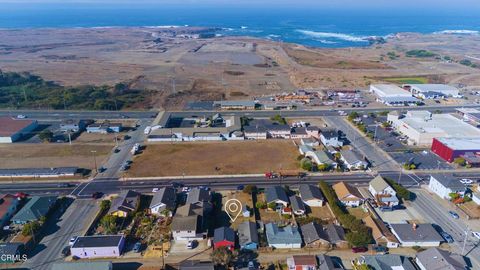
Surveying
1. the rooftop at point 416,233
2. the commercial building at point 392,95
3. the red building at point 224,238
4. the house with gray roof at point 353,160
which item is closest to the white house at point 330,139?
the house with gray roof at point 353,160

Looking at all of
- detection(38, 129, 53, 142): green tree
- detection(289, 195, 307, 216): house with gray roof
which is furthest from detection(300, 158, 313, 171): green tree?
detection(38, 129, 53, 142): green tree

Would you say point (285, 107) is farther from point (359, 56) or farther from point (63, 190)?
point (359, 56)

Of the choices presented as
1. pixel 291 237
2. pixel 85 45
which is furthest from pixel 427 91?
pixel 85 45

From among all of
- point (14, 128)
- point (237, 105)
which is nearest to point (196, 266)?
point (14, 128)

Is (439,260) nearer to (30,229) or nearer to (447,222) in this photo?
(447,222)

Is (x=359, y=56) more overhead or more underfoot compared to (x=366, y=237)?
more overhead

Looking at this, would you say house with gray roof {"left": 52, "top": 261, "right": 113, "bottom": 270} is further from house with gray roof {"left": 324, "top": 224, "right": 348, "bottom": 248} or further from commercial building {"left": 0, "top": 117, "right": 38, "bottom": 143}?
commercial building {"left": 0, "top": 117, "right": 38, "bottom": 143}
